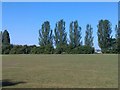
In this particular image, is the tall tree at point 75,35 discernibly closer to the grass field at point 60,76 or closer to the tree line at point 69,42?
the tree line at point 69,42

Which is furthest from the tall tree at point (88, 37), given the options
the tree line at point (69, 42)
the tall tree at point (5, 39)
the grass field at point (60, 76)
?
the grass field at point (60, 76)

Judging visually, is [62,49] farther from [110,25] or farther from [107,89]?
[107,89]

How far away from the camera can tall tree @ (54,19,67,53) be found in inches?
3248

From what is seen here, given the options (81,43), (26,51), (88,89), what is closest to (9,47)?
(26,51)

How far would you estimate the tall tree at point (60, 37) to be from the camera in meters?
82.5

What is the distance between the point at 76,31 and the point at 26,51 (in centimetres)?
1395

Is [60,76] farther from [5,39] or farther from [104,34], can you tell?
[5,39]

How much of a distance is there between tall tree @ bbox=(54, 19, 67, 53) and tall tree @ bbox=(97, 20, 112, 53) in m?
8.38

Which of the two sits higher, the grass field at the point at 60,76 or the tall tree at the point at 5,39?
the tall tree at the point at 5,39

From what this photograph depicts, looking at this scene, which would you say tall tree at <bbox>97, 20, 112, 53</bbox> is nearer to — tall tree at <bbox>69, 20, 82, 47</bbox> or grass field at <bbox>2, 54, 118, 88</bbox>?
tall tree at <bbox>69, 20, 82, 47</bbox>

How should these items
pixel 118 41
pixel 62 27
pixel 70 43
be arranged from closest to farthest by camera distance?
pixel 118 41
pixel 70 43
pixel 62 27

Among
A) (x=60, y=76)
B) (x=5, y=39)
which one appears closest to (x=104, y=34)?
(x=5, y=39)

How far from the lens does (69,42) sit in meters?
85.1

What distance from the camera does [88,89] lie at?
11.6 meters
